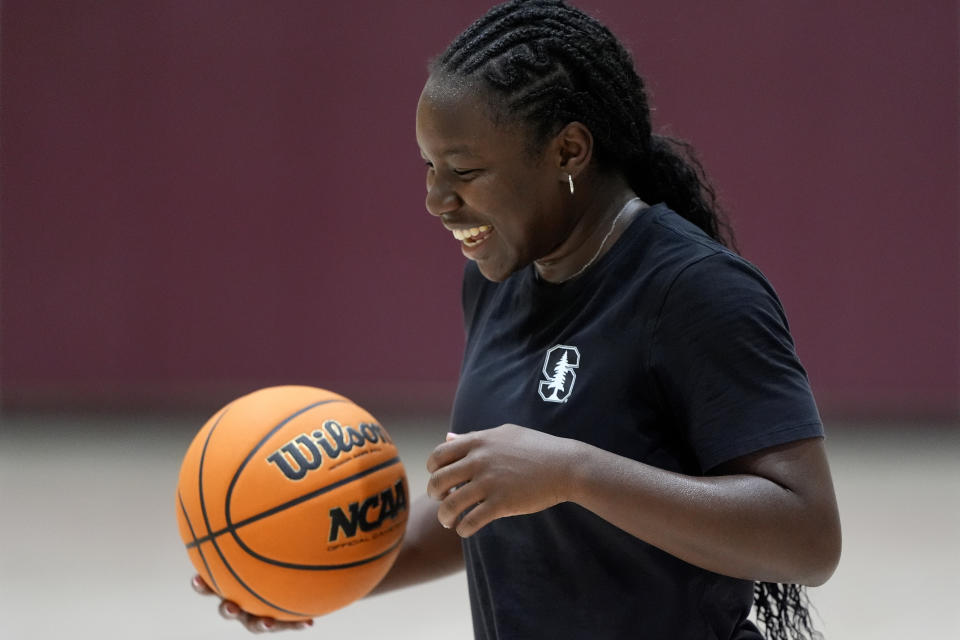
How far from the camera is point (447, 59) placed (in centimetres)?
140

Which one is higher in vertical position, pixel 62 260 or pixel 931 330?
pixel 62 260

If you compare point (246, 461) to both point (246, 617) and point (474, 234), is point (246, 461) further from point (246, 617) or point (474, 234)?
point (474, 234)

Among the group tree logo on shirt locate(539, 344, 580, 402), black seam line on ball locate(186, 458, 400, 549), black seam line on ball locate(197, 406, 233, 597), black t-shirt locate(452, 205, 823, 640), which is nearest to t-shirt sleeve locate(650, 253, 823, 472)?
black t-shirt locate(452, 205, 823, 640)

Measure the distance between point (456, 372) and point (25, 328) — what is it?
104 inches

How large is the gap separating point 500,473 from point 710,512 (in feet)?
0.73

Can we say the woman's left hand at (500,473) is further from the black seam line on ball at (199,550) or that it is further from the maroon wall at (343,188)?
the maroon wall at (343,188)

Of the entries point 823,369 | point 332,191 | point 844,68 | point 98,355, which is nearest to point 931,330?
point 823,369

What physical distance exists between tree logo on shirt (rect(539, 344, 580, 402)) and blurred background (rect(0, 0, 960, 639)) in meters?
4.93

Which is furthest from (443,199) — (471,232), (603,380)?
(603,380)

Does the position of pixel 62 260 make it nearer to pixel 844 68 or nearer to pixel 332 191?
pixel 332 191

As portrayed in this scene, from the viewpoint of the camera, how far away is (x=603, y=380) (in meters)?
1.28

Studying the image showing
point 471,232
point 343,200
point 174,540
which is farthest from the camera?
point 343,200

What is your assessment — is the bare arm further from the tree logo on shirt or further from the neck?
the neck

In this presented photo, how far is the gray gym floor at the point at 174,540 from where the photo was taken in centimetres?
357
